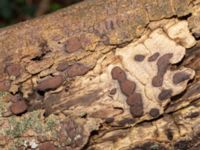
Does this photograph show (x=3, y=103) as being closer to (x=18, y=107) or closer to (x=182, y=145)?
(x=18, y=107)

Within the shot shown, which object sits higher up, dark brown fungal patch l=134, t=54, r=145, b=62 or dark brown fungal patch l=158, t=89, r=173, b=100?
dark brown fungal patch l=134, t=54, r=145, b=62

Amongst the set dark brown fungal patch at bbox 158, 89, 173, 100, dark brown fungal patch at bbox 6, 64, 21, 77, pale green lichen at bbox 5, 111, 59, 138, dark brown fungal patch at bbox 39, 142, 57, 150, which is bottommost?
dark brown fungal patch at bbox 39, 142, 57, 150

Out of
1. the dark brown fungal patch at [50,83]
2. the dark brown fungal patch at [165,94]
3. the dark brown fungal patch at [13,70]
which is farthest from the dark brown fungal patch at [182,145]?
the dark brown fungal patch at [13,70]

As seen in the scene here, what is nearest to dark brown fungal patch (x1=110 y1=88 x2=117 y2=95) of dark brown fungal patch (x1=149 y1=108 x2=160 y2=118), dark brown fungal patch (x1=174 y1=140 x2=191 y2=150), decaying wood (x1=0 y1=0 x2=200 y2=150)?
decaying wood (x1=0 y1=0 x2=200 y2=150)

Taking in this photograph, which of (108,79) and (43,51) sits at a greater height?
(43,51)

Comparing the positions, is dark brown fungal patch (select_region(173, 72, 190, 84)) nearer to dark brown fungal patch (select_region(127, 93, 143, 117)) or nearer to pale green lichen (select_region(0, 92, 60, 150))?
dark brown fungal patch (select_region(127, 93, 143, 117))

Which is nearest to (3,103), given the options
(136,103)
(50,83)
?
(50,83)
